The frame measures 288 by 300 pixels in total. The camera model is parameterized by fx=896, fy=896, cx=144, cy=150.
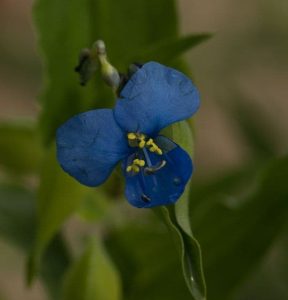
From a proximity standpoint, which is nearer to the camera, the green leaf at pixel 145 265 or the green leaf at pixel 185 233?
the green leaf at pixel 185 233

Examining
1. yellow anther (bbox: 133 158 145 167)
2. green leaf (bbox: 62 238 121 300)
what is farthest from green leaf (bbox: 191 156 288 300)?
yellow anther (bbox: 133 158 145 167)

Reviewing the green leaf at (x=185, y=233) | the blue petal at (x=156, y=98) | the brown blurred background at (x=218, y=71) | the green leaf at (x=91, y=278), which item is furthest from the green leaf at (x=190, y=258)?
the brown blurred background at (x=218, y=71)

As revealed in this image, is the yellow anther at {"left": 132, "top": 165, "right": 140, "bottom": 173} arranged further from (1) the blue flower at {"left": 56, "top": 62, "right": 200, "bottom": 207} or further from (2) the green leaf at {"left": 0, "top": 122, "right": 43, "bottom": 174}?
(2) the green leaf at {"left": 0, "top": 122, "right": 43, "bottom": 174}

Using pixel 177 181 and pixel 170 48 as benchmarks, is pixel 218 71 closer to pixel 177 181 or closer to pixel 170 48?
pixel 170 48

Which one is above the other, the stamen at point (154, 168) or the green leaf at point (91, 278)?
the stamen at point (154, 168)

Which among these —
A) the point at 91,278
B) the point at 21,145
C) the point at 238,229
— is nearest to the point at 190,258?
the point at 91,278

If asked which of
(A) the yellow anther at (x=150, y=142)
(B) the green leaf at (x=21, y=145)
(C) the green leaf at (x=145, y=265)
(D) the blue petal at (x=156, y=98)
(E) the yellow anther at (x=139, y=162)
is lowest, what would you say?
(C) the green leaf at (x=145, y=265)

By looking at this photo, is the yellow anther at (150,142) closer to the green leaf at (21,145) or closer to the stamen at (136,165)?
the stamen at (136,165)

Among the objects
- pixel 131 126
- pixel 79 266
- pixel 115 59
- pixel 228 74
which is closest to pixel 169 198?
pixel 131 126

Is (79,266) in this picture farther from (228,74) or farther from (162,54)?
(228,74)
